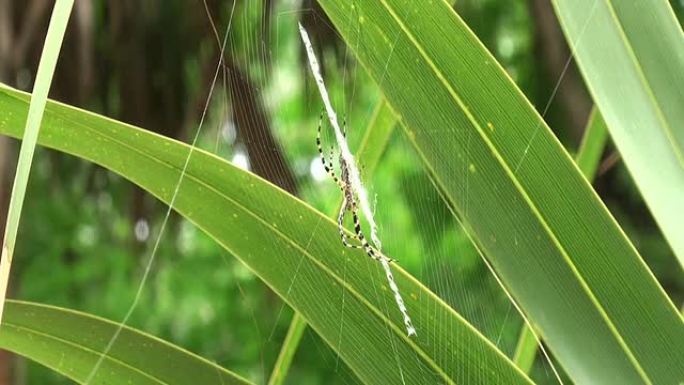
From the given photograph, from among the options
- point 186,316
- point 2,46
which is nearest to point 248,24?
point 2,46

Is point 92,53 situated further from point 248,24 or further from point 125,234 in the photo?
point 248,24

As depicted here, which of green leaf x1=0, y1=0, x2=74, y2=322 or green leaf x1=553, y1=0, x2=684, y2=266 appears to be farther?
green leaf x1=553, y1=0, x2=684, y2=266

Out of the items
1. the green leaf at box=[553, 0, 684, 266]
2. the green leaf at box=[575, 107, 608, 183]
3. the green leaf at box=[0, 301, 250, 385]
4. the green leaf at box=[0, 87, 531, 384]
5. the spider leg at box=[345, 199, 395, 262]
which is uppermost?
the green leaf at box=[575, 107, 608, 183]

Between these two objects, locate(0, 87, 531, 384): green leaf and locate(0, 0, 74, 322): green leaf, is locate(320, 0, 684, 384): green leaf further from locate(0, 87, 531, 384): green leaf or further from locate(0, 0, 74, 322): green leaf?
locate(0, 0, 74, 322): green leaf

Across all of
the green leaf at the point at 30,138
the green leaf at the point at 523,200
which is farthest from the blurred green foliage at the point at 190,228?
the green leaf at the point at 30,138

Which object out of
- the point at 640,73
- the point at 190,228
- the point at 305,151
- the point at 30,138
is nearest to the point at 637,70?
the point at 640,73

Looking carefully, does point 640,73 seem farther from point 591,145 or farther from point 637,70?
point 591,145

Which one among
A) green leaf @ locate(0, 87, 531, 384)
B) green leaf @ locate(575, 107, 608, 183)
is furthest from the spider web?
green leaf @ locate(575, 107, 608, 183)
